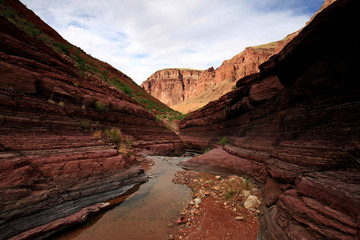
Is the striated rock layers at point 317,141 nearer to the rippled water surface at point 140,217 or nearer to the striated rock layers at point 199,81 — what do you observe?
the rippled water surface at point 140,217

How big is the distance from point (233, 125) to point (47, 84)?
524 inches

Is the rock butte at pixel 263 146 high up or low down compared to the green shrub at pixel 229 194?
up

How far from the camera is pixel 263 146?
6660mm

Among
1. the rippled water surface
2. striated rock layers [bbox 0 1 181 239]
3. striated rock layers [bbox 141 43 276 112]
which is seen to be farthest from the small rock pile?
striated rock layers [bbox 141 43 276 112]

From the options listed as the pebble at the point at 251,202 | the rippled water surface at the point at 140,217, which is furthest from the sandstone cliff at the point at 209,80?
the rippled water surface at the point at 140,217

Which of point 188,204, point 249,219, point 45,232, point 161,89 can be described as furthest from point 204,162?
point 161,89

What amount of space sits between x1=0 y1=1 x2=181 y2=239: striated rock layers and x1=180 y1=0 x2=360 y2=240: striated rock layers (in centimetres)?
530

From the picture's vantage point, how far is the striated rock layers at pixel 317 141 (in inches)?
97.3

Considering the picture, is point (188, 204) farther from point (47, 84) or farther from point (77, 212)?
point (47, 84)

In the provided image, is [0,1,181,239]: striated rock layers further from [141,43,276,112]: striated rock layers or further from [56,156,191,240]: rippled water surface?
[141,43,276,112]: striated rock layers

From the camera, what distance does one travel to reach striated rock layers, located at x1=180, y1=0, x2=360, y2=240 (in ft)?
8.11

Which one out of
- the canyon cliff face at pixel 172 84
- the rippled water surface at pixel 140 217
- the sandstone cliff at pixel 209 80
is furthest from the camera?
the canyon cliff face at pixel 172 84

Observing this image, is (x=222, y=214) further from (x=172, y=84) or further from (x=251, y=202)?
(x=172, y=84)

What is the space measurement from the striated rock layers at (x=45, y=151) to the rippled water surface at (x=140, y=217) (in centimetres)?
50
